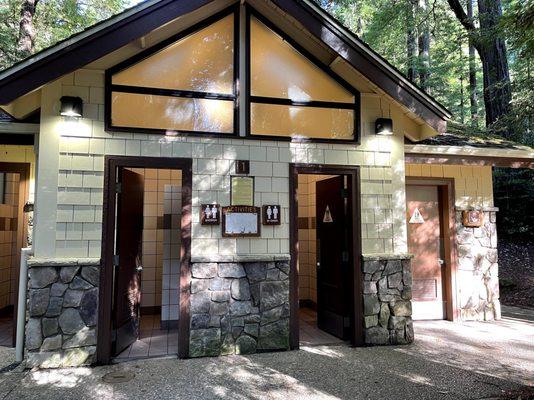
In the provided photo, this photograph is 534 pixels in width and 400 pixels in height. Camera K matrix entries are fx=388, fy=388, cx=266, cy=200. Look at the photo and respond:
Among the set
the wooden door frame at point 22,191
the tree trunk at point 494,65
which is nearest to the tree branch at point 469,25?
the tree trunk at point 494,65

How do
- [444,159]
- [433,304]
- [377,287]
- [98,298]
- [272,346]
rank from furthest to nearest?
[433,304] → [444,159] → [377,287] → [272,346] → [98,298]

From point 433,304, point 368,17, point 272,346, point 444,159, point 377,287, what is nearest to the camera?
point 272,346

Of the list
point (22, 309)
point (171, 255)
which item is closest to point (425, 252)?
point (171, 255)

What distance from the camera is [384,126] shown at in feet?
17.6

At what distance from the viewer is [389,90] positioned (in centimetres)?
506

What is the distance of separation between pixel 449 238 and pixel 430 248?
13.7 inches

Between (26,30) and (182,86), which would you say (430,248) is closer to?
(182,86)

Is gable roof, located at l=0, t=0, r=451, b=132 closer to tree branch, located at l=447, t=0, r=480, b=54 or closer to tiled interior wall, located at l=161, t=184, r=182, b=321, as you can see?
tiled interior wall, located at l=161, t=184, r=182, b=321

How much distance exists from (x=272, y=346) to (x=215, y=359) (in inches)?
28.9

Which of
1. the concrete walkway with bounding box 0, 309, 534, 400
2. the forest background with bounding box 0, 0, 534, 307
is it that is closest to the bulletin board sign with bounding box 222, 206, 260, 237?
the concrete walkway with bounding box 0, 309, 534, 400

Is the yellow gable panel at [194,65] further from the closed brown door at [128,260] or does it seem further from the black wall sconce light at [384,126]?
the black wall sconce light at [384,126]

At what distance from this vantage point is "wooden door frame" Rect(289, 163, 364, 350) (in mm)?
4988

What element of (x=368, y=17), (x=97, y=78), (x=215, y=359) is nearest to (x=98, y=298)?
(x=215, y=359)

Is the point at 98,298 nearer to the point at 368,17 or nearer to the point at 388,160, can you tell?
the point at 388,160
